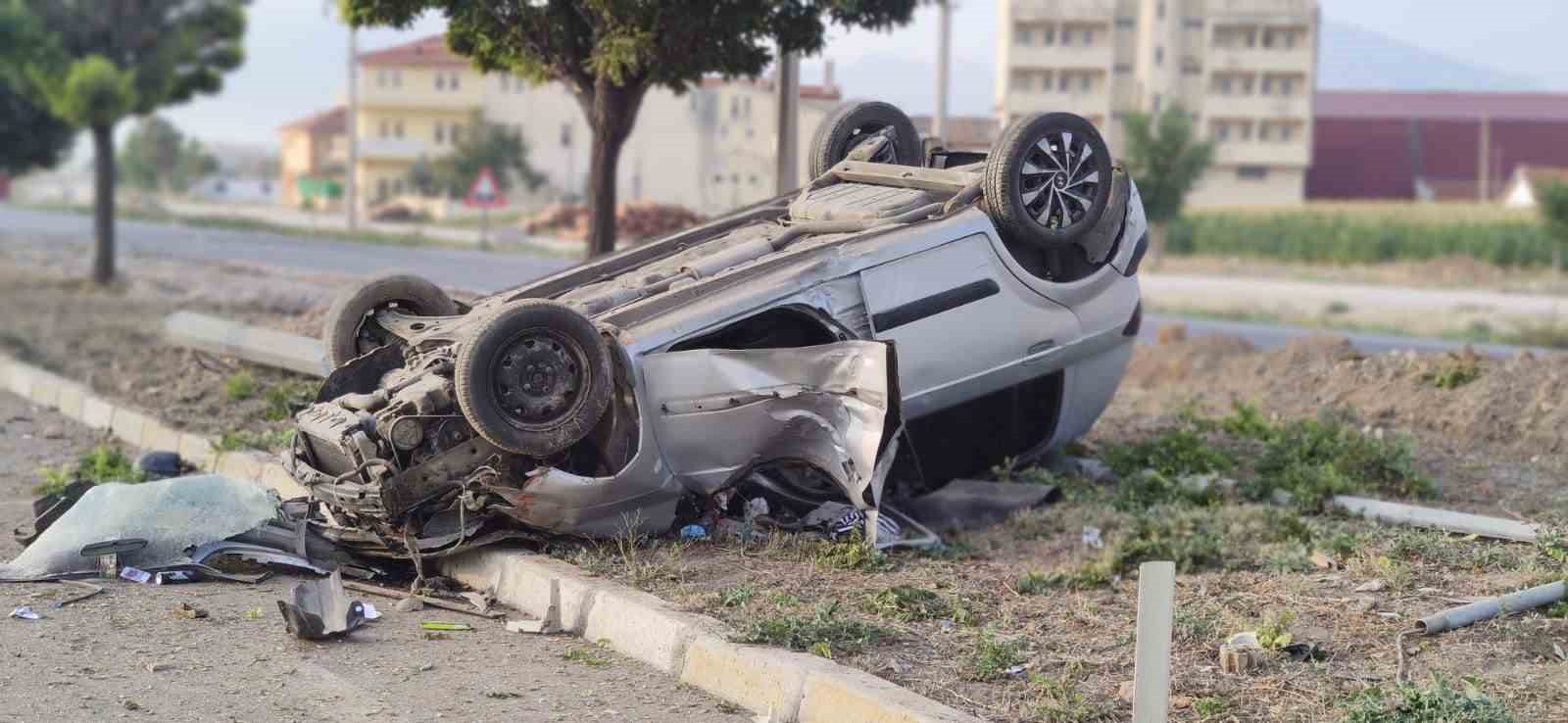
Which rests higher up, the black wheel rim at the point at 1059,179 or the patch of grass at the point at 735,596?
the black wheel rim at the point at 1059,179

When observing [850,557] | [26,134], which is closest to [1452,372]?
[850,557]

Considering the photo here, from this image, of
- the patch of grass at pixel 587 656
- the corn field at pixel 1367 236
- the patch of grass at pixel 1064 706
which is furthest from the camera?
the corn field at pixel 1367 236

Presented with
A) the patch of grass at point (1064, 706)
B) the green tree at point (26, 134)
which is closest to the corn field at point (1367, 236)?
the green tree at point (26, 134)

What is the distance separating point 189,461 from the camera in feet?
31.6

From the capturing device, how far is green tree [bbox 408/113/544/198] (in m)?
73.3

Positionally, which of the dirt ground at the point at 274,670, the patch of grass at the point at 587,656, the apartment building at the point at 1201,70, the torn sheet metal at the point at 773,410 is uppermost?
the apartment building at the point at 1201,70

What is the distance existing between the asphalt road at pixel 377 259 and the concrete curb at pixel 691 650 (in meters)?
15.6

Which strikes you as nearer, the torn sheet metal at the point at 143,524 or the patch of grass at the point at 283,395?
the torn sheet metal at the point at 143,524

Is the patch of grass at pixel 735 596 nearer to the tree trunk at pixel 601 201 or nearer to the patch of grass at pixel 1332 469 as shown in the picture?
the patch of grass at pixel 1332 469

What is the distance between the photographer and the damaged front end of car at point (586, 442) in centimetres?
646

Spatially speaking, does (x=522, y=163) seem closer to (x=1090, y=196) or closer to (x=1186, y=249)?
(x=1186, y=249)

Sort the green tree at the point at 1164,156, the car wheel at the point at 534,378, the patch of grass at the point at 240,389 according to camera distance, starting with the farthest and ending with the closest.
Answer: the green tree at the point at 1164,156
the patch of grass at the point at 240,389
the car wheel at the point at 534,378

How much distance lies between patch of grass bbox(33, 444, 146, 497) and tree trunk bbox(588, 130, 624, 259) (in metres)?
3.98

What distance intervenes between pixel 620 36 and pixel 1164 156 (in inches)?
1359
